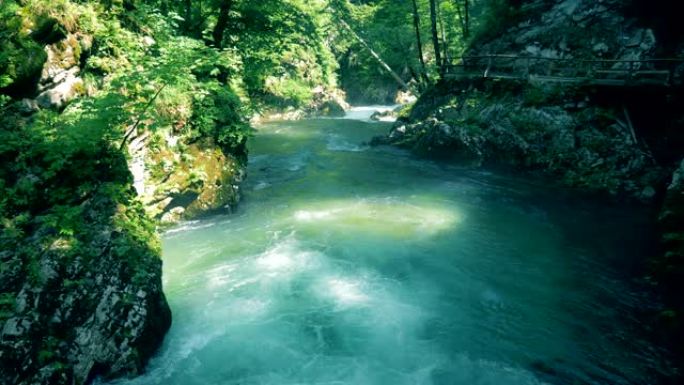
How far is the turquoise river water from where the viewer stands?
7.09m

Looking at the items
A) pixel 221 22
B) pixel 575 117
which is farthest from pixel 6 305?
pixel 575 117

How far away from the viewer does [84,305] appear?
20.9ft

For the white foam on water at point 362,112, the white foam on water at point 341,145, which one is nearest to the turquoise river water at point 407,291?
the white foam on water at point 341,145

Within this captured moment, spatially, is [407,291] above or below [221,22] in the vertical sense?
below

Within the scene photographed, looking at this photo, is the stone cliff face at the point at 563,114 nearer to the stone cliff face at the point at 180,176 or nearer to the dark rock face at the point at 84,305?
the stone cliff face at the point at 180,176

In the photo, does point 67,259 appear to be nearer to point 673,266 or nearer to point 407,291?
point 407,291

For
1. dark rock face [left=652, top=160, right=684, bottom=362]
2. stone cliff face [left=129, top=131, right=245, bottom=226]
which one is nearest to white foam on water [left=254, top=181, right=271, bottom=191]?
stone cliff face [left=129, top=131, right=245, bottom=226]

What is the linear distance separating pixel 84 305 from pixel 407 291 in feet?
20.1

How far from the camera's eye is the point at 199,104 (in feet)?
42.4

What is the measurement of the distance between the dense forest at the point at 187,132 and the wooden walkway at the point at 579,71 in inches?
3.9

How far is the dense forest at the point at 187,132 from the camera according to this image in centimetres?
643

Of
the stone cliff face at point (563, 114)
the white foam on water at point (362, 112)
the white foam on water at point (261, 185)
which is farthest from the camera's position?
the white foam on water at point (362, 112)

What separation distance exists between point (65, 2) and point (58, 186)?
Result: 5.29 m

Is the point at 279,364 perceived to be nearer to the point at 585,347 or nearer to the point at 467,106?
the point at 585,347
